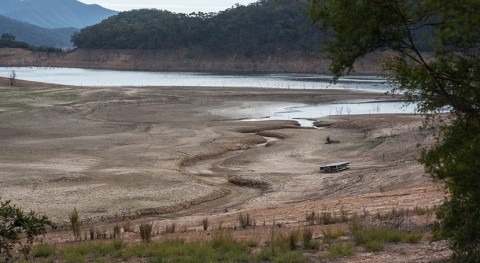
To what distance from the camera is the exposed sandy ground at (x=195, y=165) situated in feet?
59.2

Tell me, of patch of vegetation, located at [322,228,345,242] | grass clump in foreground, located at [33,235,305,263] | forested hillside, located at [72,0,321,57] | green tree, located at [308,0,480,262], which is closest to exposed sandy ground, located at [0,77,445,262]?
patch of vegetation, located at [322,228,345,242]

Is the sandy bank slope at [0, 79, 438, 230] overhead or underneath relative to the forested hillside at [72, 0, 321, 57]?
underneath

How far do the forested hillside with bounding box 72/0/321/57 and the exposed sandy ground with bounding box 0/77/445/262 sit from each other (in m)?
64.9

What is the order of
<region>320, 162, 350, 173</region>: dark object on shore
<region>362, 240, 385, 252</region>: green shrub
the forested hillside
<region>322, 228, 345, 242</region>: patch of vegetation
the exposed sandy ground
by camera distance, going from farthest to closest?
1. the forested hillside
2. <region>320, 162, 350, 173</region>: dark object on shore
3. the exposed sandy ground
4. <region>322, 228, 345, 242</region>: patch of vegetation
5. <region>362, 240, 385, 252</region>: green shrub

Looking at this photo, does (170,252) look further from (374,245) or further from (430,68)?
(430,68)

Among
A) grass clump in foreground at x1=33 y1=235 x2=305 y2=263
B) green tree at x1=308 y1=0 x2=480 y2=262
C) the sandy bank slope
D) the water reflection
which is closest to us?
Answer: green tree at x1=308 y1=0 x2=480 y2=262

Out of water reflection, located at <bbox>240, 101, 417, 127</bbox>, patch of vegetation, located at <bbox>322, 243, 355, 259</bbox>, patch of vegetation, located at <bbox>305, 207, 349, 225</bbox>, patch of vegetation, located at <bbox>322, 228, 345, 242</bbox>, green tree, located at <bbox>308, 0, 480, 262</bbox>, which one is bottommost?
water reflection, located at <bbox>240, 101, 417, 127</bbox>

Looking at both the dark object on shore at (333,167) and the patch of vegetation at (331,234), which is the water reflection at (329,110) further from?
the patch of vegetation at (331,234)

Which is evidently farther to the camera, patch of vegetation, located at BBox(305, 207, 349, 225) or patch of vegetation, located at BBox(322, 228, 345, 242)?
patch of vegetation, located at BBox(305, 207, 349, 225)

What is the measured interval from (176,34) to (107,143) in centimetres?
A: 9372

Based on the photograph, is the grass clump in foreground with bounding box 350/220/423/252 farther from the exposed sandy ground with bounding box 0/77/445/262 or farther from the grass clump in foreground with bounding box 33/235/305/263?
the grass clump in foreground with bounding box 33/235/305/263

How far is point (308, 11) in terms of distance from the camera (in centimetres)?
790

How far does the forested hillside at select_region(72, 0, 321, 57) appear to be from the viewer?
109494 mm

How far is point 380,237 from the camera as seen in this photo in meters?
11.1
